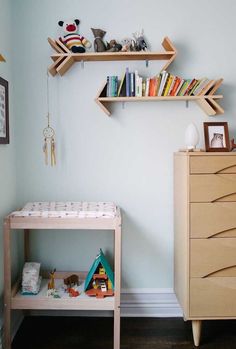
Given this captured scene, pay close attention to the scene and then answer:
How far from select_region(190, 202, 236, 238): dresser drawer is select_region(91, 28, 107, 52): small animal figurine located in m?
1.20

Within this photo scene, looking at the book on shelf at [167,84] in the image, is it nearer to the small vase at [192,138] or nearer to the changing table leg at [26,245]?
the small vase at [192,138]

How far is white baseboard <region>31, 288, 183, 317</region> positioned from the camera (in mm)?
2381

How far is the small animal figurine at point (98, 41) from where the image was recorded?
7.24 ft


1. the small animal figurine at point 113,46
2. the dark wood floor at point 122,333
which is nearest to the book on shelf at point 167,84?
the small animal figurine at point 113,46

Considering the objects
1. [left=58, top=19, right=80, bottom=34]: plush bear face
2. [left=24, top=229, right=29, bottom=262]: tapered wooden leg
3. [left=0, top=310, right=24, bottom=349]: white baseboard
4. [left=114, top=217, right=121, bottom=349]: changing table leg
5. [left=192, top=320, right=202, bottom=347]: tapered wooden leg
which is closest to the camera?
[left=114, top=217, right=121, bottom=349]: changing table leg

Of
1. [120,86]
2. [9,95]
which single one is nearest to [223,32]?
[120,86]

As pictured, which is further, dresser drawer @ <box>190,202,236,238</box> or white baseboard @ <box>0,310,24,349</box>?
white baseboard @ <box>0,310,24,349</box>

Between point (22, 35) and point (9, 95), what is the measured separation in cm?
45

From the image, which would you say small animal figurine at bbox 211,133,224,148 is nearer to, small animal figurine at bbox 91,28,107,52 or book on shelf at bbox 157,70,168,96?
book on shelf at bbox 157,70,168,96

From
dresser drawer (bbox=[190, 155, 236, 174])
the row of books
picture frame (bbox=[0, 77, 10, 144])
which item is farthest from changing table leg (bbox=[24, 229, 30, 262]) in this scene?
dresser drawer (bbox=[190, 155, 236, 174])

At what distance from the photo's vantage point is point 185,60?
7.61ft

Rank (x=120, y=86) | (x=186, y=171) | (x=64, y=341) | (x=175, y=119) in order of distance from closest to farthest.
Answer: (x=186, y=171) → (x=64, y=341) → (x=120, y=86) → (x=175, y=119)

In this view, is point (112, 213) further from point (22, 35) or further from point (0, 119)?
point (22, 35)

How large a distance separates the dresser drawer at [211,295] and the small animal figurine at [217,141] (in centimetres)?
82
